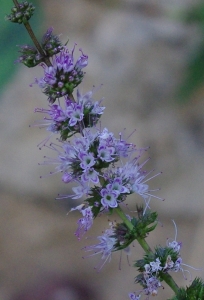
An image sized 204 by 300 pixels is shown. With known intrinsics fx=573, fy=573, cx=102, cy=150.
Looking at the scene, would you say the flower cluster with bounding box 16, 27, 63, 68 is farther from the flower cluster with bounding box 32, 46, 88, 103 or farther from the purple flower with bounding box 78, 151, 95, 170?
the purple flower with bounding box 78, 151, 95, 170

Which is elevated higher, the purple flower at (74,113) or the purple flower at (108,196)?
the purple flower at (74,113)

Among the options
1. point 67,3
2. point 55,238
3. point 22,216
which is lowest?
point 55,238

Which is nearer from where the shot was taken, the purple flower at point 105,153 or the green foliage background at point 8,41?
the purple flower at point 105,153

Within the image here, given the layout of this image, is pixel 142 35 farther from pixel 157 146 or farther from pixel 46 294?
pixel 46 294

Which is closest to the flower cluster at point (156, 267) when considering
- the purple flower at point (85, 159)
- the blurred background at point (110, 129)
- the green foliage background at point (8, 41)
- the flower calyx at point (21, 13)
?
the purple flower at point (85, 159)

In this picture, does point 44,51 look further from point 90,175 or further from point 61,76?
Result: point 90,175

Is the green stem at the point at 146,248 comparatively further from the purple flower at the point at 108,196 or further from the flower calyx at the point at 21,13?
the flower calyx at the point at 21,13

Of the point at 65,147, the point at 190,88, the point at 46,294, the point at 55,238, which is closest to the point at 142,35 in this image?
the point at 190,88

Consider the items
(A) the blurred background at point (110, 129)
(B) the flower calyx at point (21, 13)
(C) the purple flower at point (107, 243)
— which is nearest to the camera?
(B) the flower calyx at point (21, 13)
